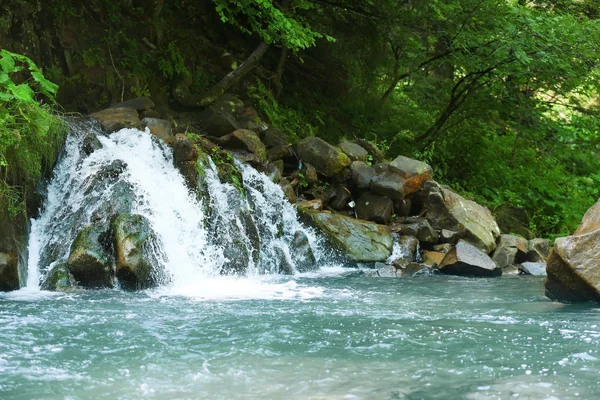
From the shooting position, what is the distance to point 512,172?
16.8m

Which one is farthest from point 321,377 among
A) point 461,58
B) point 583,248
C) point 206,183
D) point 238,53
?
point 238,53

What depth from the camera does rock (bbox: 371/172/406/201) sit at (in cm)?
1255

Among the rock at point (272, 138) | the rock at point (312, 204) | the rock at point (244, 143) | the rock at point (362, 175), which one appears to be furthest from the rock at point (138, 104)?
the rock at point (362, 175)

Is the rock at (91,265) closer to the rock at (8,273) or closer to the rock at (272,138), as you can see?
the rock at (8,273)

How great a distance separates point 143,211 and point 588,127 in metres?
12.6

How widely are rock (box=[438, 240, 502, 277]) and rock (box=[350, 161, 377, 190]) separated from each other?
7.89ft

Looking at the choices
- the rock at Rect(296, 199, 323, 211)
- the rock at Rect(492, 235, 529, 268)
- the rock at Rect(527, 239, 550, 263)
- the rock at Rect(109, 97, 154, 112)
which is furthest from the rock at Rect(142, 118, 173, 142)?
the rock at Rect(527, 239, 550, 263)

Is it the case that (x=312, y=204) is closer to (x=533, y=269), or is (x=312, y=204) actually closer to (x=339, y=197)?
(x=339, y=197)

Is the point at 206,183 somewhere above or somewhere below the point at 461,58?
below

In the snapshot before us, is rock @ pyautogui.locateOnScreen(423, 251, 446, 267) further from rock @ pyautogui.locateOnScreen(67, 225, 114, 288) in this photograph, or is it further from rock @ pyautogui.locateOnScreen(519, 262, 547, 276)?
rock @ pyautogui.locateOnScreen(67, 225, 114, 288)

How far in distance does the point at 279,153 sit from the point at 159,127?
2235 millimetres

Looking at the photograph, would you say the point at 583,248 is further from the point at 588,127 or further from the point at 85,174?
the point at 588,127

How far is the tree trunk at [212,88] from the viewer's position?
45.1 ft

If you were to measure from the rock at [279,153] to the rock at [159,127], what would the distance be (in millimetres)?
1828
